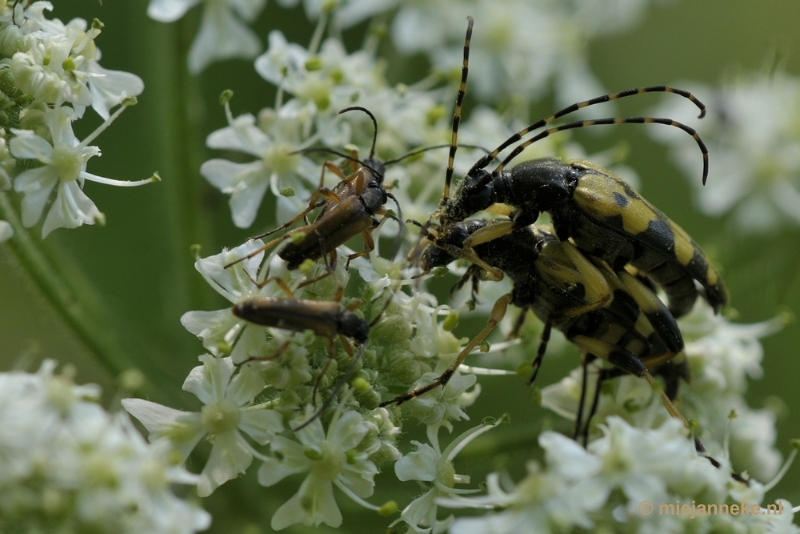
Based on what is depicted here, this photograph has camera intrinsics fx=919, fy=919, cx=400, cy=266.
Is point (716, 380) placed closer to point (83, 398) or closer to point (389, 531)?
point (389, 531)

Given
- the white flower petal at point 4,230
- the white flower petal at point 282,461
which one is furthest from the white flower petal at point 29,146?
the white flower petal at point 282,461

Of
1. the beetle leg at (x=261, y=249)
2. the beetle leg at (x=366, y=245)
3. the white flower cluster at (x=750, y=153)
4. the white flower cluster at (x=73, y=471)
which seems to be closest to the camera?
the white flower cluster at (x=73, y=471)

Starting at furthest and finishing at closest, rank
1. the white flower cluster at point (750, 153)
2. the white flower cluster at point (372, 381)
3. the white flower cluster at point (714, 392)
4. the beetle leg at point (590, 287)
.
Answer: the white flower cluster at point (750, 153) < the white flower cluster at point (714, 392) < the beetle leg at point (590, 287) < the white flower cluster at point (372, 381)

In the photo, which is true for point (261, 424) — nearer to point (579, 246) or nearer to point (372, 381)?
point (372, 381)

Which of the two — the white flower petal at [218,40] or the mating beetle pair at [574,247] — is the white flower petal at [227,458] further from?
the white flower petal at [218,40]

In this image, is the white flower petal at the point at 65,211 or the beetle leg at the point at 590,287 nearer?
the white flower petal at the point at 65,211

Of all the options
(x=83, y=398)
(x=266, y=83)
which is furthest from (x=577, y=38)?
(x=83, y=398)

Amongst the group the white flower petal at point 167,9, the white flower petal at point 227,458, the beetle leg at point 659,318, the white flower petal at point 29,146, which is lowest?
the white flower petal at point 227,458

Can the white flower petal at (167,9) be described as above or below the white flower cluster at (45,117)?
above
